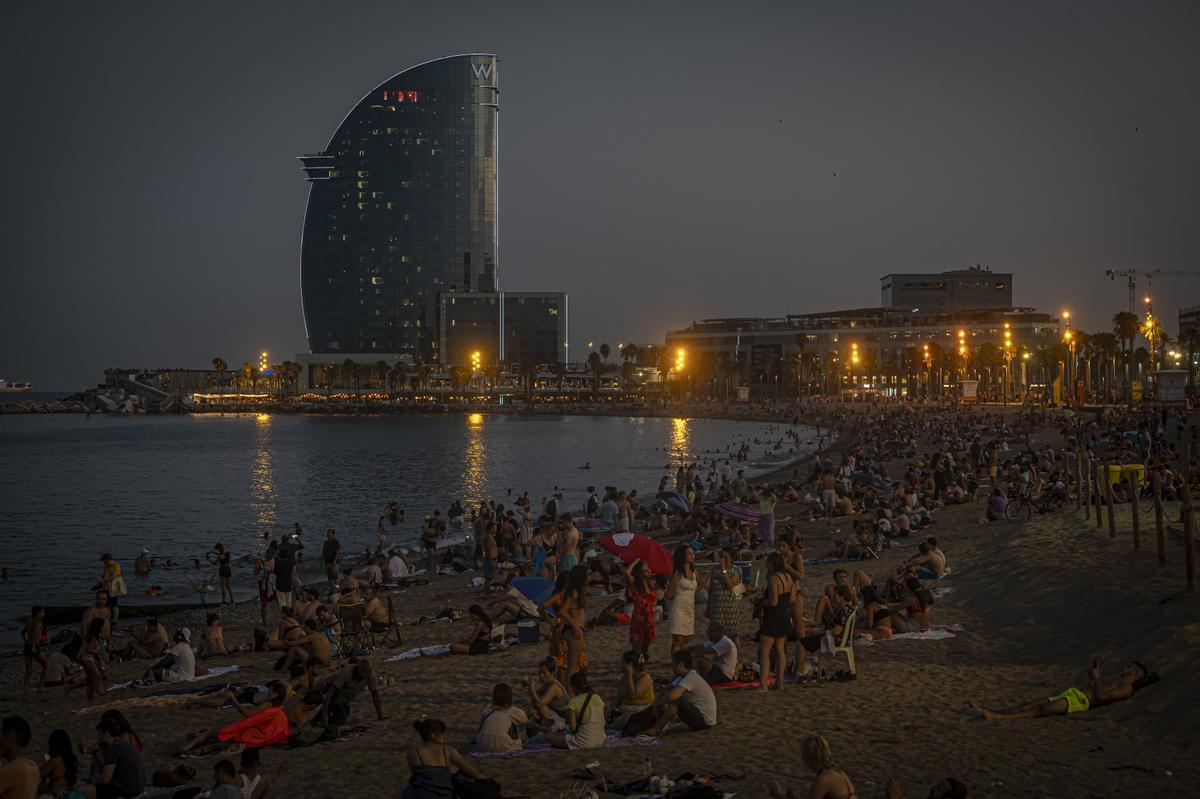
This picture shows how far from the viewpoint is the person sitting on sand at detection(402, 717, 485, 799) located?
693 cm

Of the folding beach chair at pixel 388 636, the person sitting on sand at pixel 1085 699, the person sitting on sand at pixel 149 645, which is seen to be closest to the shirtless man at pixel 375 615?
the folding beach chair at pixel 388 636

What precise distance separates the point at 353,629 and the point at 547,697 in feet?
16.9

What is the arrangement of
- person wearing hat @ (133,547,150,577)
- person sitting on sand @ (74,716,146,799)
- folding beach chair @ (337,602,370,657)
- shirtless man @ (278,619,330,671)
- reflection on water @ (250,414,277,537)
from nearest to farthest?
person sitting on sand @ (74,716,146,799), shirtless man @ (278,619,330,671), folding beach chair @ (337,602,370,657), person wearing hat @ (133,547,150,577), reflection on water @ (250,414,277,537)

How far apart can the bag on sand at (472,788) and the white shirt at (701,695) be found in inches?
89.1

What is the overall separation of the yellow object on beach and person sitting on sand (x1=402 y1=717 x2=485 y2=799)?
208 inches

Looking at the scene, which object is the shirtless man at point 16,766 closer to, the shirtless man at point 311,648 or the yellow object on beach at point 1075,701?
the shirtless man at point 311,648

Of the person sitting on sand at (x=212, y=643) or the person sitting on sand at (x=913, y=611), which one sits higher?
the person sitting on sand at (x=913, y=611)

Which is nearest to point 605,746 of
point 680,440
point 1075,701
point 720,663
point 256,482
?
point 720,663

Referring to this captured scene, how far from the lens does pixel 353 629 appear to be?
43.8 ft

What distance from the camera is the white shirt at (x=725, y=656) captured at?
33.1ft

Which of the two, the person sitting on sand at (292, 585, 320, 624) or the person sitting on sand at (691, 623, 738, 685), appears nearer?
the person sitting on sand at (691, 623, 738, 685)

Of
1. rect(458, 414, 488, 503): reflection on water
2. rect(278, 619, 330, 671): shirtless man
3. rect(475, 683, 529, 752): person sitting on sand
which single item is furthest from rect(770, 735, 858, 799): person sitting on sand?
rect(458, 414, 488, 503): reflection on water

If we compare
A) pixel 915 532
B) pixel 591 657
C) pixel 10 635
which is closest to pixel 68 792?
pixel 591 657

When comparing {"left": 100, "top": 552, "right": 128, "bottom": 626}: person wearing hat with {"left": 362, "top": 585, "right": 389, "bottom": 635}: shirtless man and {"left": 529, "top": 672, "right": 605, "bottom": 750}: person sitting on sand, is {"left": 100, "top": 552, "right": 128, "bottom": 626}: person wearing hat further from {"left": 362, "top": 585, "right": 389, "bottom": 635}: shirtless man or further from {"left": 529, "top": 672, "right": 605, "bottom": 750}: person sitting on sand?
{"left": 529, "top": 672, "right": 605, "bottom": 750}: person sitting on sand
